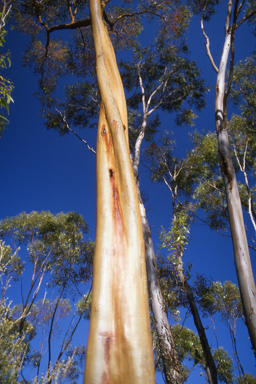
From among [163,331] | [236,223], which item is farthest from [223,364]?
[236,223]

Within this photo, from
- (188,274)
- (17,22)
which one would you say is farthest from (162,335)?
(17,22)

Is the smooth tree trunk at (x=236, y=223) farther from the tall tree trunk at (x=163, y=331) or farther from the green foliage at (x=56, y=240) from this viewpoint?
the green foliage at (x=56, y=240)

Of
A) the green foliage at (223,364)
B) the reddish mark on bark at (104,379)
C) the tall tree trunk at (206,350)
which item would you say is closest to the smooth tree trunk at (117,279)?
the reddish mark on bark at (104,379)

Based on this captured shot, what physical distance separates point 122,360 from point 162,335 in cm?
327

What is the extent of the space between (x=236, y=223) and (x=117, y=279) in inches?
92.9

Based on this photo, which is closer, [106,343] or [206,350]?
[106,343]

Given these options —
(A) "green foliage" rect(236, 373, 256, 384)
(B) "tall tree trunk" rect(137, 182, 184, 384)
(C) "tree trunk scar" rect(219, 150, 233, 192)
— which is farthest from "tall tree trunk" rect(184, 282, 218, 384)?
(C) "tree trunk scar" rect(219, 150, 233, 192)

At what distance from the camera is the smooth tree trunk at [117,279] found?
25.6 inches

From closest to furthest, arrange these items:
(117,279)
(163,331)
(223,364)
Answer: (117,279) < (163,331) < (223,364)

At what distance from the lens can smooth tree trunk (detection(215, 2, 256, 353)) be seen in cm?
222

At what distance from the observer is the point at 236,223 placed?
2773 millimetres

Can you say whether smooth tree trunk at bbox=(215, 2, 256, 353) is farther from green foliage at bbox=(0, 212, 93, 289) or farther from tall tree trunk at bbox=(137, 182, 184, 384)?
green foliage at bbox=(0, 212, 93, 289)

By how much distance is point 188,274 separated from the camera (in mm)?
4641

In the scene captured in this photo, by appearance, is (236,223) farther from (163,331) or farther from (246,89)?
(246,89)
